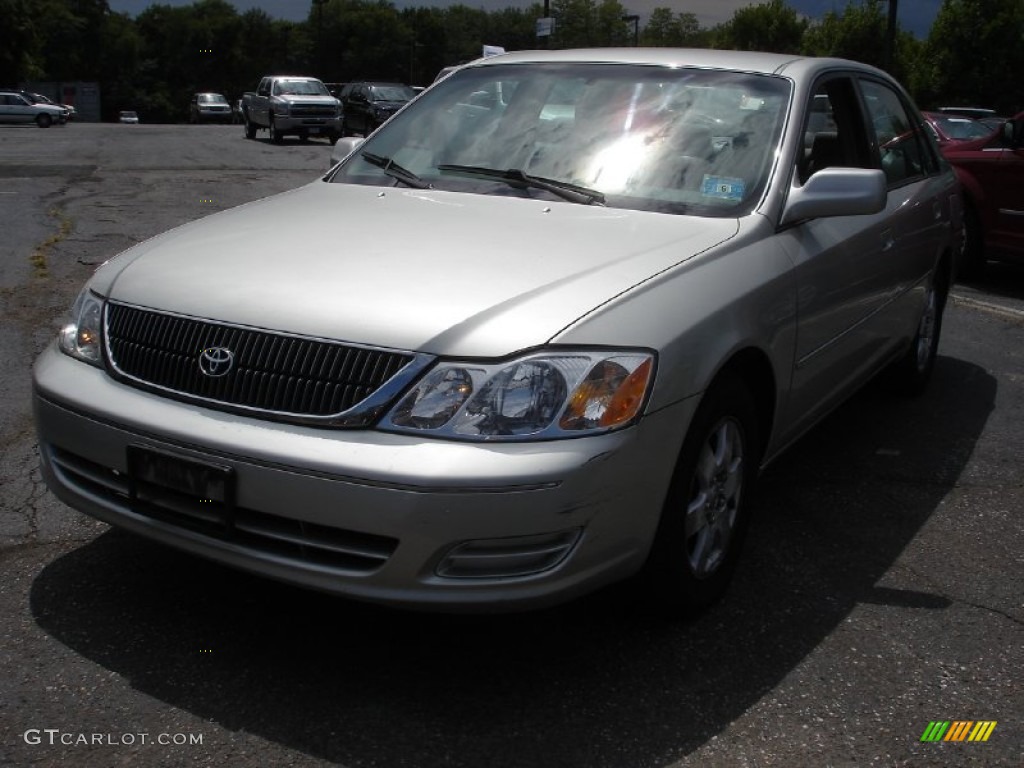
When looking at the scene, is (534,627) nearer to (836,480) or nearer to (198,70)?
(836,480)

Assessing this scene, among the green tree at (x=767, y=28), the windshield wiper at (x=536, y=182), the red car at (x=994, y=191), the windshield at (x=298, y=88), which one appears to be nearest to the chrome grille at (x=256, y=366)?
the windshield wiper at (x=536, y=182)

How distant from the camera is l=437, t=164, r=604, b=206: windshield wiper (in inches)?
153

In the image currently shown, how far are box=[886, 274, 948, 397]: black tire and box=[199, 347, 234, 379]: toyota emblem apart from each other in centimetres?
380

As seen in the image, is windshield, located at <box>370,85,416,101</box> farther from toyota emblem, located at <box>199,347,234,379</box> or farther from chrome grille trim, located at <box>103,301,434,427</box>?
toyota emblem, located at <box>199,347,234,379</box>

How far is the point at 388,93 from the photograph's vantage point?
33.4 m

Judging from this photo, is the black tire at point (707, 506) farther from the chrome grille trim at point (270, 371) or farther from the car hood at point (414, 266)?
the chrome grille trim at point (270, 371)

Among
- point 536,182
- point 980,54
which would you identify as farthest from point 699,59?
point 980,54

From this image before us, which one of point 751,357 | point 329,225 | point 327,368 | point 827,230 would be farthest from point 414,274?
point 827,230

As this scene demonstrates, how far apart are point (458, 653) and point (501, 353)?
92 cm

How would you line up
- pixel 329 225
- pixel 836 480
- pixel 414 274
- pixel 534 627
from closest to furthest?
pixel 414 274, pixel 534 627, pixel 329 225, pixel 836 480

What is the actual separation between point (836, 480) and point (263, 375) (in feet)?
8.94

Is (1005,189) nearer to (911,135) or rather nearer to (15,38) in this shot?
(911,135)

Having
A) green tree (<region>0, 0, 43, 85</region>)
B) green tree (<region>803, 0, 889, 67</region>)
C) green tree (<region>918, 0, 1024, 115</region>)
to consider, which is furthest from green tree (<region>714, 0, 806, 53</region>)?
green tree (<region>918, 0, 1024, 115</region>)

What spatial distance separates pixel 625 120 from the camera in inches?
162
